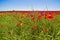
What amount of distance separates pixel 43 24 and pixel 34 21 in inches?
8.0

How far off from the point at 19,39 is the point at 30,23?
0.87 m

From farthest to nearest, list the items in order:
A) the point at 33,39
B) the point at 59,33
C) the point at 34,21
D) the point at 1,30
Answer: the point at 1,30
the point at 34,21
the point at 33,39
the point at 59,33

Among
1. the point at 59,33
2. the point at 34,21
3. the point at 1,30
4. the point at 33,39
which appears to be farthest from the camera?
the point at 1,30

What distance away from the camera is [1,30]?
5262 millimetres

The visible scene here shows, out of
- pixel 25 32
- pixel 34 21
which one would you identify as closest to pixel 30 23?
pixel 34 21

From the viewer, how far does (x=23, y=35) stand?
14.5 ft

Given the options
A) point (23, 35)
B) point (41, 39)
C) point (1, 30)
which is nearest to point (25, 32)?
point (23, 35)

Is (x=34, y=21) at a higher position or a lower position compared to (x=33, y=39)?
higher

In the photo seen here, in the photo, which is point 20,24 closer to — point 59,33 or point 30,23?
point 30,23

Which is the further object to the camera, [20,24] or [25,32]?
[20,24]

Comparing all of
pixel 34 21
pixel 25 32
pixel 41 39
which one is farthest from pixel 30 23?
pixel 41 39

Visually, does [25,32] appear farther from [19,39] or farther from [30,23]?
[30,23]

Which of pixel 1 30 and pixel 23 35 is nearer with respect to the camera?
pixel 23 35

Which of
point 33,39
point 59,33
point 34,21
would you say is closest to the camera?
point 59,33
